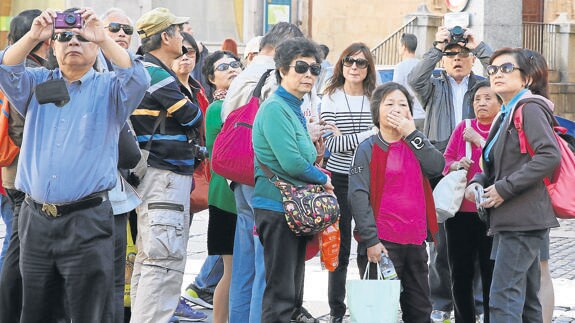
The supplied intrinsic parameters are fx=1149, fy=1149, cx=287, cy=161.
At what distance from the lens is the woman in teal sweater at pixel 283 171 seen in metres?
6.74

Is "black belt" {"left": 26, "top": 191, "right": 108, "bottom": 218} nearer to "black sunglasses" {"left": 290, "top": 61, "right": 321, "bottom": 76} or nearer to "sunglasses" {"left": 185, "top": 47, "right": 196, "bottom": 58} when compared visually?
"black sunglasses" {"left": 290, "top": 61, "right": 321, "bottom": 76}

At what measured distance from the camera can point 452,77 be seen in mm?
8906

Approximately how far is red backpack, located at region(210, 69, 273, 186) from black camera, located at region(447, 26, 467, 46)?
2094mm

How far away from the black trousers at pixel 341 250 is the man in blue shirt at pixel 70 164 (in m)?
2.75

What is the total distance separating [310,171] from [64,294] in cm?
167

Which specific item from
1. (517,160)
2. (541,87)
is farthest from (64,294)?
(541,87)

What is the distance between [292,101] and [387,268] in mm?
1185

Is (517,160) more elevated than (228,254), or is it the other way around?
(517,160)

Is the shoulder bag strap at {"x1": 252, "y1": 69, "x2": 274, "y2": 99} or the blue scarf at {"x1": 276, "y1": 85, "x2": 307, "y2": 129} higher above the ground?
the shoulder bag strap at {"x1": 252, "y1": 69, "x2": 274, "y2": 99}

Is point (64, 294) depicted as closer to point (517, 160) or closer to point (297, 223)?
point (297, 223)

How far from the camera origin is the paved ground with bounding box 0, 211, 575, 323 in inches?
352

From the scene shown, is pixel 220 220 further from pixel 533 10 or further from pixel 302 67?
pixel 533 10

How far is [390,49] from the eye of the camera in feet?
87.1

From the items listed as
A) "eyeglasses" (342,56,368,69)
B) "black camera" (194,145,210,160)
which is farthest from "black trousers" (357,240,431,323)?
"eyeglasses" (342,56,368,69)
